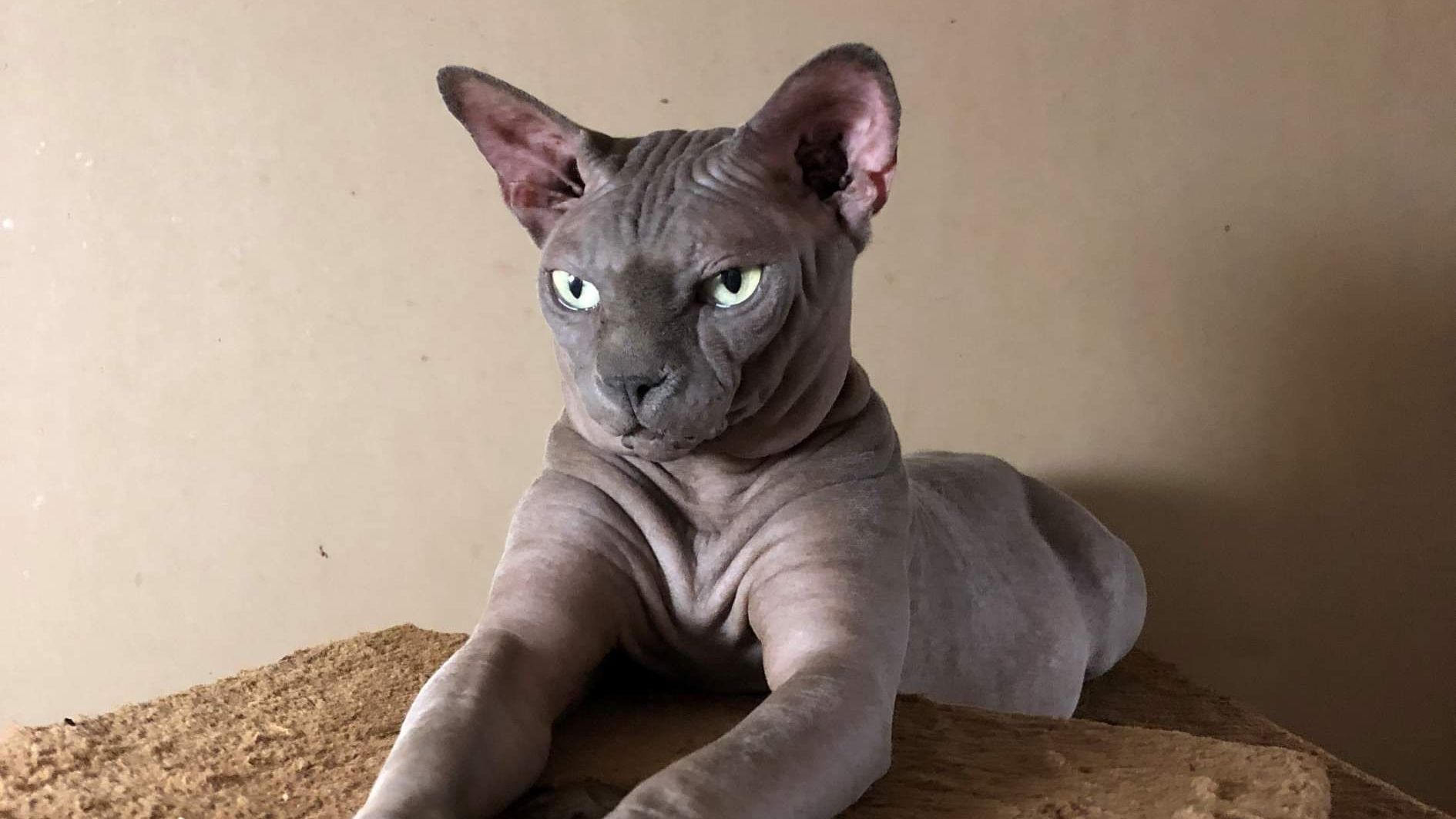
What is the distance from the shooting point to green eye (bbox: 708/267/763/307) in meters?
0.88

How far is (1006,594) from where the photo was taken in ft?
4.06

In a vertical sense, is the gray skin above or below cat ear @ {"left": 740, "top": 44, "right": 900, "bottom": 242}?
below

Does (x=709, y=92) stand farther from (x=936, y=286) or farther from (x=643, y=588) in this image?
(x=643, y=588)

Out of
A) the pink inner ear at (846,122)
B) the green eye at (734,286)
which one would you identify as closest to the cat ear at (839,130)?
the pink inner ear at (846,122)

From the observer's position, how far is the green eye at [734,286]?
2.87 feet

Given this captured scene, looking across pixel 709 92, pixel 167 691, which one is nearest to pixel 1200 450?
pixel 709 92

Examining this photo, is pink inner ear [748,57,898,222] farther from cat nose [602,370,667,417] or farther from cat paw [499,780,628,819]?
cat paw [499,780,628,819]

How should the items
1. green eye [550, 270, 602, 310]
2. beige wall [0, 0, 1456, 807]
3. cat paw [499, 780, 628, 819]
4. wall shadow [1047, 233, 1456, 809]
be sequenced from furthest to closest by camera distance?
wall shadow [1047, 233, 1456, 809], beige wall [0, 0, 1456, 807], green eye [550, 270, 602, 310], cat paw [499, 780, 628, 819]

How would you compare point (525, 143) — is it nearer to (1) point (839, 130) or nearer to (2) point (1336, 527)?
(1) point (839, 130)

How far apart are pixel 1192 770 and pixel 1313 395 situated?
3.78ft

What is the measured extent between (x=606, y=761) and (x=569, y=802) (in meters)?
0.10

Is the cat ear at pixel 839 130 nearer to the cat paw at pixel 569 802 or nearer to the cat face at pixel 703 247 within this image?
the cat face at pixel 703 247

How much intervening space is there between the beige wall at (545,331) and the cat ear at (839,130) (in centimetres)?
75

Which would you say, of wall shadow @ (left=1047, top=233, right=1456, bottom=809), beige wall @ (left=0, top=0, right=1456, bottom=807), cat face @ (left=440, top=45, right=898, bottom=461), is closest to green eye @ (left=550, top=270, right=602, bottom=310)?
cat face @ (left=440, top=45, right=898, bottom=461)
